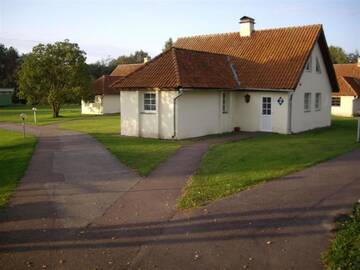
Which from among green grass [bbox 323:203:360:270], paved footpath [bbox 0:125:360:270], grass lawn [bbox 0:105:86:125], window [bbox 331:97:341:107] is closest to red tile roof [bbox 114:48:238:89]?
paved footpath [bbox 0:125:360:270]

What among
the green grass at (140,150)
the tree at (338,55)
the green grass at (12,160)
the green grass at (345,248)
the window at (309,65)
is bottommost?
the green grass at (345,248)

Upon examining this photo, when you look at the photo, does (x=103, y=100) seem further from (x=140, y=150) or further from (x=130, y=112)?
(x=140, y=150)

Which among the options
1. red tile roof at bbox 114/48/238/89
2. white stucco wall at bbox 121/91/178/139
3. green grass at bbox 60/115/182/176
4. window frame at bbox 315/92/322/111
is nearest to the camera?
green grass at bbox 60/115/182/176

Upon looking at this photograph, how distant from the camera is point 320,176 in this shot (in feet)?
41.4

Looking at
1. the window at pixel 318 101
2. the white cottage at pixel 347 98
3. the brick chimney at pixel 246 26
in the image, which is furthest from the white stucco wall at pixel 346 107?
the brick chimney at pixel 246 26

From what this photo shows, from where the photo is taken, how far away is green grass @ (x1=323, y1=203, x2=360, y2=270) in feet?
21.2

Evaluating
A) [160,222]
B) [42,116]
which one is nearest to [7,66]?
Result: [42,116]

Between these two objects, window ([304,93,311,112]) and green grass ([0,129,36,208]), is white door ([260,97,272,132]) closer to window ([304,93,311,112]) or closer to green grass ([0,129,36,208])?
window ([304,93,311,112])

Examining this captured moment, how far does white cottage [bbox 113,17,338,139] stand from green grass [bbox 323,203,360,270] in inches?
550

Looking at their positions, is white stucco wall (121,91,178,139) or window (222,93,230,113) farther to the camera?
window (222,93,230,113)

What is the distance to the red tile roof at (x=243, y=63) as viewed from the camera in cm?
2302

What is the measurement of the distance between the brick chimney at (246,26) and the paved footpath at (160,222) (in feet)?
60.4

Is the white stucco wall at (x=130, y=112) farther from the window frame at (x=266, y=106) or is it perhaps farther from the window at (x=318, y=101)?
the window at (x=318, y=101)

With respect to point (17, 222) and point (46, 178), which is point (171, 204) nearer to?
point (17, 222)
